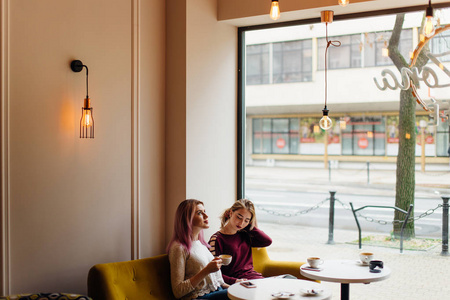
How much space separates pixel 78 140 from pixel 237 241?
1500mm

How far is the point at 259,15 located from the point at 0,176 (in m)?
2.69

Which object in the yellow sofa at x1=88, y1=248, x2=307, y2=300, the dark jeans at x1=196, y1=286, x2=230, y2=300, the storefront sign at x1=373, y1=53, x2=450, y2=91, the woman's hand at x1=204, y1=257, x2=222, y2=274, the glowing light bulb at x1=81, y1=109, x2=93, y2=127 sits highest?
the storefront sign at x1=373, y1=53, x2=450, y2=91

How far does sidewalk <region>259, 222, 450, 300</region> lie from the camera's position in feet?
13.6

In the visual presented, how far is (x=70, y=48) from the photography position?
3.65 metres

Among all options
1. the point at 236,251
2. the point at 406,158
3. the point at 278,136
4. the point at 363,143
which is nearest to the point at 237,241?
the point at 236,251

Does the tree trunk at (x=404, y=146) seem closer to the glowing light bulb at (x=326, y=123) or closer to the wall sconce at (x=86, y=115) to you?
the glowing light bulb at (x=326, y=123)

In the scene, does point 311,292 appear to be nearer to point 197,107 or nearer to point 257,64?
point 197,107

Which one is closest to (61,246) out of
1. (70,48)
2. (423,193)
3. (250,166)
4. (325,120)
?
(70,48)

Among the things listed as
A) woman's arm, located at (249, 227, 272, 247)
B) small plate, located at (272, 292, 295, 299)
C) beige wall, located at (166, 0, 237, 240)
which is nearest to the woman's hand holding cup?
small plate, located at (272, 292, 295, 299)

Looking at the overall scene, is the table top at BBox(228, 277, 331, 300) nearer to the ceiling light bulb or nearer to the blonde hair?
the blonde hair

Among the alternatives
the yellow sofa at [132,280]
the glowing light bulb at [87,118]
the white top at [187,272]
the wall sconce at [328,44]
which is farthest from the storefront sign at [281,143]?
the glowing light bulb at [87,118]

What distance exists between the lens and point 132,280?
367cm

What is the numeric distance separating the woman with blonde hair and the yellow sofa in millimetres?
434

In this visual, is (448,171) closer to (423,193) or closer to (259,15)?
(423,193)
